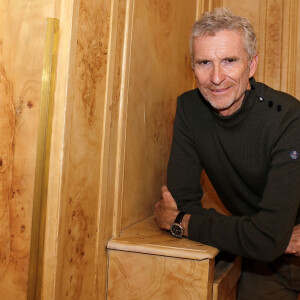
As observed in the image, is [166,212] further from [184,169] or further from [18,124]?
[18,124]

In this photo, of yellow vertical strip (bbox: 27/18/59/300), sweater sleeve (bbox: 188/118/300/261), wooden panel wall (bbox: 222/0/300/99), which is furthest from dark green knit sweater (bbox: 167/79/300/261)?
wooden panel wall (bbox: 222/0/300/99)

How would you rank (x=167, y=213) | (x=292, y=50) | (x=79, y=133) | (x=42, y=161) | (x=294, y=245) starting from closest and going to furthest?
1. (x=42, y=161)
2. (x=79, y=133)
3. (x=294, y=245)
4. (x=167, y=213)
5. (x=292, y=50)

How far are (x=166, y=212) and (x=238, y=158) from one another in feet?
1.29

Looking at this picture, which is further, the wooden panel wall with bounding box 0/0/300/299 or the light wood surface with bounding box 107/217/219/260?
the light wood surface with bounding box 107/217/219/260

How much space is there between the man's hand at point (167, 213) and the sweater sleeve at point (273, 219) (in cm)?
15

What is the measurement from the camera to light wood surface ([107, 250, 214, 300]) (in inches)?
58.5

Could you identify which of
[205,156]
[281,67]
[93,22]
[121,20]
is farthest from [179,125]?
[281,67]

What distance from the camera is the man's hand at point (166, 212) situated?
5.65 feet

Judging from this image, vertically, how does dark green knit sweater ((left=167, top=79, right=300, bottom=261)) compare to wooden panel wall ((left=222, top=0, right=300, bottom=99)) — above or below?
below

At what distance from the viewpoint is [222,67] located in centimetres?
169

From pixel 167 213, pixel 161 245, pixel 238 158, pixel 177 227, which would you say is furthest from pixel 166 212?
pixel 238 158

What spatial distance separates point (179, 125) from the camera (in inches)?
76.2

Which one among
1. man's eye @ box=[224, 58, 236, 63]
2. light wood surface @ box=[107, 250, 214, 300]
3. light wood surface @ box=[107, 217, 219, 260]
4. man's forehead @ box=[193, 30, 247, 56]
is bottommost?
light wood surface @ box=[107, 250, 214, 300]

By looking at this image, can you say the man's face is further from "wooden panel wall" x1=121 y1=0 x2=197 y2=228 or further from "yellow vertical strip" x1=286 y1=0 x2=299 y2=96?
"yellow vertical strip" x1=286 y1=0 x2=299 y2=96
